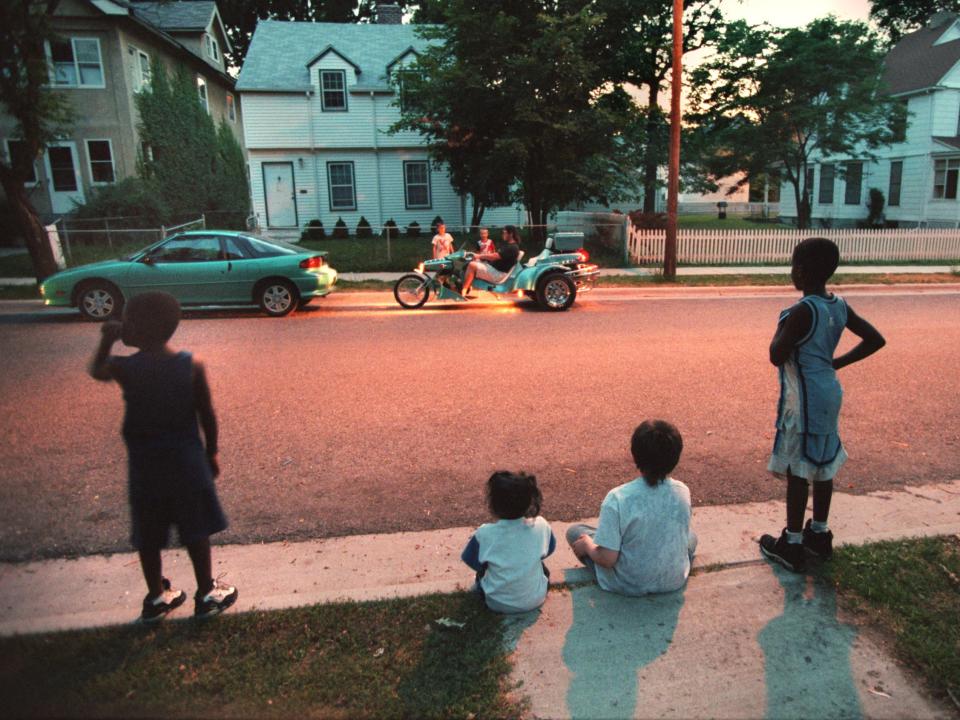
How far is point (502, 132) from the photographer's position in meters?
20.5

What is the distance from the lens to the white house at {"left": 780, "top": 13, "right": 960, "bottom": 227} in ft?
90.5

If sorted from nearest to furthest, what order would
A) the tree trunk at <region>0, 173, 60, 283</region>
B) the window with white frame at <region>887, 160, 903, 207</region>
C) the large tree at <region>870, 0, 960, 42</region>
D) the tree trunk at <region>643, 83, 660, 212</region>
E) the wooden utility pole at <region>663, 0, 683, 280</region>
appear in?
the tree trunk at <region>0, 173, 60, 283</region>
the wooden utility pole at <region>663, 0, 683, 280</region>
the tree trunk at <region>643, 83, 660, 212</region>
the window with white frame at <region>887, 160, 903, 207</region>
the large tree at <region>870, 0, 960, 42</region>

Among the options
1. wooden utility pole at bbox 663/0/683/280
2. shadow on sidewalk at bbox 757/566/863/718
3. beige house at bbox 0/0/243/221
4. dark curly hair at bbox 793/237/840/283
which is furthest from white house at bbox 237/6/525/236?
shadow on sidewalk at bbox 757/566/863/718

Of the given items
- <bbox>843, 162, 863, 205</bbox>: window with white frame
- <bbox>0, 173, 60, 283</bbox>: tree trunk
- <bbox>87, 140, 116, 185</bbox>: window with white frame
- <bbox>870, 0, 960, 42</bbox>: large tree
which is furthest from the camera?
<bbox>870, 0, 960, 42</bbox>: large tree

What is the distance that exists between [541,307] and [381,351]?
15.1 feet

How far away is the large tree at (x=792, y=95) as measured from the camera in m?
22.6

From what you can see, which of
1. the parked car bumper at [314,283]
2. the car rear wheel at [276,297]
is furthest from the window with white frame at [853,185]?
the car rear wheel at [276,297]

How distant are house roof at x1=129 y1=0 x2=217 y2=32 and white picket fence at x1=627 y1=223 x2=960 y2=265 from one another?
21919 millimetres

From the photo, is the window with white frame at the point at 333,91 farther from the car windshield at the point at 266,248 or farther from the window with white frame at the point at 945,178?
the window with white frame at the point at 945,178

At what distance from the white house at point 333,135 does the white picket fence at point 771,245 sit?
11381 mm

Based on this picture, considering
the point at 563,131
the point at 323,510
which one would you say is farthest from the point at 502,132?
the point at 323,510

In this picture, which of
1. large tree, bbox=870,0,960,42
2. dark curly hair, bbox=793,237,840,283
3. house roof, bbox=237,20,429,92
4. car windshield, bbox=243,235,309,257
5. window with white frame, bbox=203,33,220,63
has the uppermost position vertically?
large tree, bbox=870,0,960,42

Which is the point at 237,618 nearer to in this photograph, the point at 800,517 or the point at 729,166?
the point at 800,517

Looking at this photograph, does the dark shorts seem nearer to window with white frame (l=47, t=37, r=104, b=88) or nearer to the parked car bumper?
the parked car bumper
